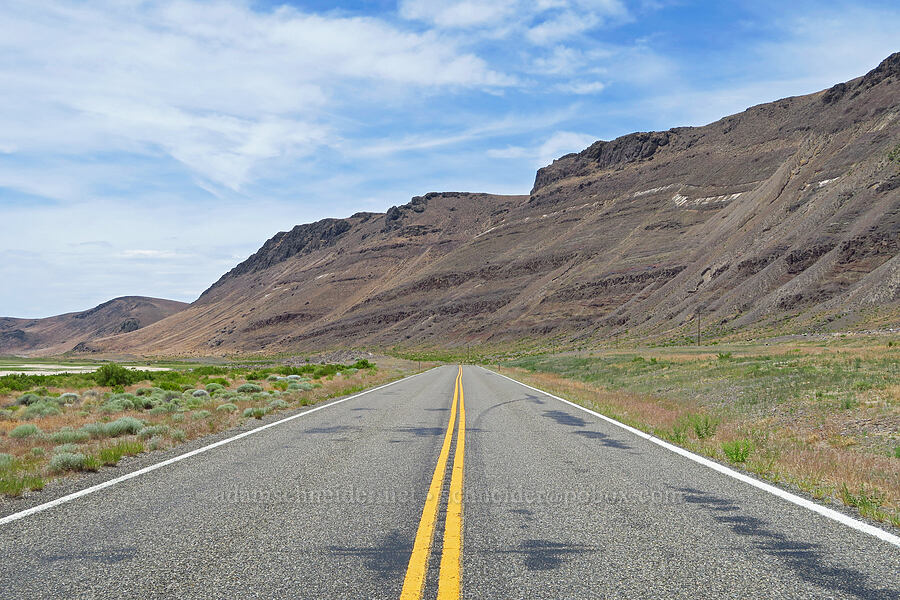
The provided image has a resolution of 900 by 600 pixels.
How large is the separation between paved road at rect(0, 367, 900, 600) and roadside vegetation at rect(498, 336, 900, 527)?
1.07 m

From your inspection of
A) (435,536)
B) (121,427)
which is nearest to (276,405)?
(121,427)

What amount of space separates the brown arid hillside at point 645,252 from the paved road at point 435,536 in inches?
2199

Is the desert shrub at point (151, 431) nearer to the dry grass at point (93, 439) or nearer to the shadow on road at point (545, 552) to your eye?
the dry grass at point (93, 439)

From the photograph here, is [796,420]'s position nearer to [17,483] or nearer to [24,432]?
[17,483]

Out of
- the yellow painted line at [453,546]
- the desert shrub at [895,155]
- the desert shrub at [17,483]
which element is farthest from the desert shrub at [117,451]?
the desert shrub at [895,155]

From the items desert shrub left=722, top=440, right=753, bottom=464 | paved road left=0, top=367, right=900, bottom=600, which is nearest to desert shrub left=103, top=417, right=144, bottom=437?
paved road left=0, top=367, right=900, bottom=600

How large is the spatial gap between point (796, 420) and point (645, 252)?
10076cm

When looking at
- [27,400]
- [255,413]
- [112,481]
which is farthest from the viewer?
[27,400]

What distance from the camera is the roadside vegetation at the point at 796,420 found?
7035 mm

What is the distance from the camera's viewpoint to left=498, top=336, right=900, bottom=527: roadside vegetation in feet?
23.1

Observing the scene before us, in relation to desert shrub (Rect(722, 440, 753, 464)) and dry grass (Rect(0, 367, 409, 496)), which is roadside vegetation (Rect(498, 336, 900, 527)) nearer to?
desert shrub (Rect(722, 440, 753, 464))

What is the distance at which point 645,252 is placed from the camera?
354 feet

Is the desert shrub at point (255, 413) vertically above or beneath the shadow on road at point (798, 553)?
beneath

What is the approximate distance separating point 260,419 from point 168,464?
6.07 metres
